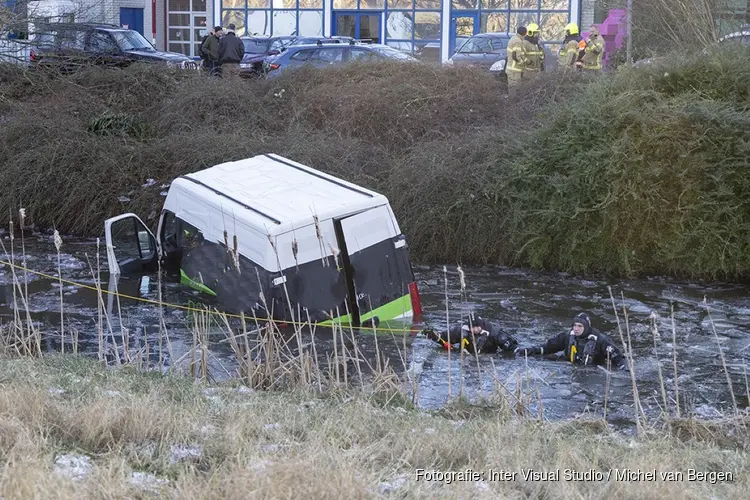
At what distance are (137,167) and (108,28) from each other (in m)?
8.99

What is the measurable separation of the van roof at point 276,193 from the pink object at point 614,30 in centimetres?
1513

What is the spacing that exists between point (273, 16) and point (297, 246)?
3064 cm

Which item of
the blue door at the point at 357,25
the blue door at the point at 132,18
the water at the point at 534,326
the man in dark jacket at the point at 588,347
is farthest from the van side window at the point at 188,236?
the blue door at the point at 132,18

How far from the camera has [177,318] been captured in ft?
44.5

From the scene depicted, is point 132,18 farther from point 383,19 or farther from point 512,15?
point 512,15

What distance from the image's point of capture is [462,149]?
64.2ft

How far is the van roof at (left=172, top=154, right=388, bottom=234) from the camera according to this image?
37.3 feet

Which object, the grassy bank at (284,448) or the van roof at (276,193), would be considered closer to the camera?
the grassy bank at (284,448)

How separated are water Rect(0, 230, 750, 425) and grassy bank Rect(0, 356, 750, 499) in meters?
1.66

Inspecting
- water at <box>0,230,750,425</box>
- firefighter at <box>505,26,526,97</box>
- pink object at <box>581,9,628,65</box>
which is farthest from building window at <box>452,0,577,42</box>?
water at <box>0,230,750,425</box>

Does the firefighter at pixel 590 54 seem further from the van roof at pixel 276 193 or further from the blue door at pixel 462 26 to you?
the blue door at pixel 462 26

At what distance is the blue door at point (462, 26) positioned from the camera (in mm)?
38781

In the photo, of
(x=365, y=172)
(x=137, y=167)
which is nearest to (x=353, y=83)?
(x=365, y=172)

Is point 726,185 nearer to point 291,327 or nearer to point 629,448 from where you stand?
point 291,327
